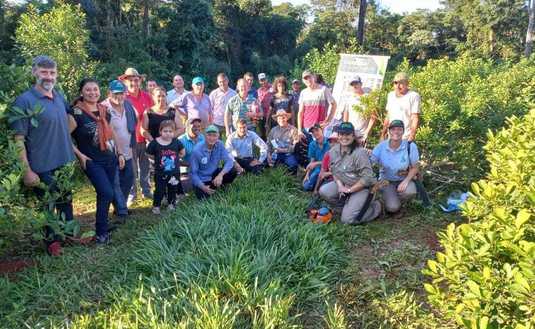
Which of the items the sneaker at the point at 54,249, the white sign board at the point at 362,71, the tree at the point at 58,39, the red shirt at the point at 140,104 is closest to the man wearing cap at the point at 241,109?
the red shirt at the point at 140,104

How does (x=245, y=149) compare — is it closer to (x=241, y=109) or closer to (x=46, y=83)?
(x=241, y=109)

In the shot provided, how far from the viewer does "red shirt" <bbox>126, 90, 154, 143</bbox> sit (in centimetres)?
573

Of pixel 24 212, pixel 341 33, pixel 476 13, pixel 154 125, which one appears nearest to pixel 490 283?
pixel 24 212

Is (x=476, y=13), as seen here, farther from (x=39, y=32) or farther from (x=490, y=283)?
(x=490, y=283)

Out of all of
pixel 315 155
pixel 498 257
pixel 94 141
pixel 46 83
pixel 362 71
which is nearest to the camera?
pixel 498 257

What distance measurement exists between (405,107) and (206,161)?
2.75 m

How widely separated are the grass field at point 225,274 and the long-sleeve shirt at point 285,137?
77.0 inches

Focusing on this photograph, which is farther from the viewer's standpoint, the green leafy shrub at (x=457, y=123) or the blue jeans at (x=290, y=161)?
the blue jeans at (x=290, y=161)

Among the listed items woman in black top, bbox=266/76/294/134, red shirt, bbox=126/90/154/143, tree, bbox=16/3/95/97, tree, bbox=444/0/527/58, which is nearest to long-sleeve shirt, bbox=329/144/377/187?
woman in black top, bbox=266/76/294/134

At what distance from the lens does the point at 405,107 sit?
5.57 meters

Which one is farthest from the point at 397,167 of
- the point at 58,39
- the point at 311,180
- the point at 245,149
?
the point at 58,39

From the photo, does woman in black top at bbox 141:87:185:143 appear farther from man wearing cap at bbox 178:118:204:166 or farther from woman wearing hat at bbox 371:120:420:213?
woman wearing hat at bbox 371:120:420:213

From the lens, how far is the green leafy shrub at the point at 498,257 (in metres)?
1.91

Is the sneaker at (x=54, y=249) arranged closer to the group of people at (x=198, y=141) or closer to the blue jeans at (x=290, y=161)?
the group of people at (x=198, y=141)
